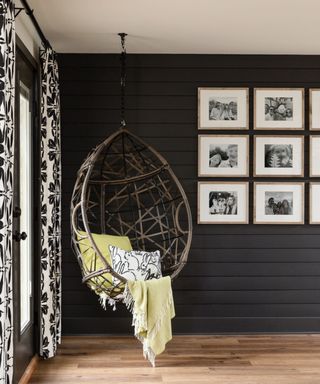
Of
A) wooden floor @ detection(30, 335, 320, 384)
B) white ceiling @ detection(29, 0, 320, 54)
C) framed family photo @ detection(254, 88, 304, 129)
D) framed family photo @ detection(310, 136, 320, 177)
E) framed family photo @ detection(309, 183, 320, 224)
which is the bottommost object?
wooden floor @ detection(30, 335, 320, 384)

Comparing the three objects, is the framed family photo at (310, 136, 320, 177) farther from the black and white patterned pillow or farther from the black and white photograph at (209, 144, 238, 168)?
the black and white patterned pillow

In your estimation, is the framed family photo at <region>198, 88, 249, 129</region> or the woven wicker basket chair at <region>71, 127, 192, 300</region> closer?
the woven wicker basket chair at <region>71, 127, 192, 300</region>

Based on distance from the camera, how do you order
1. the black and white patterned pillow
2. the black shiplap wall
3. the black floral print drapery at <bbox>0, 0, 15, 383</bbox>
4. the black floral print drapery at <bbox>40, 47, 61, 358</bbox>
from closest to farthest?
the black floral print drapery at <bbox>0, 0, 15, 383</bbox>
the black floral print drapery at <bbox>40, 47, 61, 358</bbox>
the black and white patterned pillow
the black shiplap wall

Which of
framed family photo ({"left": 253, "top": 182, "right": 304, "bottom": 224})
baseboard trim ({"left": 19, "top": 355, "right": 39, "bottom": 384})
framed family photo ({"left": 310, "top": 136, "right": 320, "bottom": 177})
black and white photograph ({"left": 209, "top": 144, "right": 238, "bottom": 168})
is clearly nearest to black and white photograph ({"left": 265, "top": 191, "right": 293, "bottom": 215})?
framed family photo ({"left": 253, "top": 182, "right": 304, "bottom": 224})

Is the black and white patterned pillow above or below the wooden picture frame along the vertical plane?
below

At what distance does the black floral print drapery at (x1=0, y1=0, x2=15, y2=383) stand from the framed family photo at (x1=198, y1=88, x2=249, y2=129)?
104 inches

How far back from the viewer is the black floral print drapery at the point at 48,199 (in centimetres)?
464

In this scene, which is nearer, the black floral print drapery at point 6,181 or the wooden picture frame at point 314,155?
the black floral print drapery at point 6,181

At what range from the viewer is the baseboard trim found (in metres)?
4.16

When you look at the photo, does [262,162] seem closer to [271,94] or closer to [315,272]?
[271,94]

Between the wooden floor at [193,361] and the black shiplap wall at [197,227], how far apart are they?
8.4 inches

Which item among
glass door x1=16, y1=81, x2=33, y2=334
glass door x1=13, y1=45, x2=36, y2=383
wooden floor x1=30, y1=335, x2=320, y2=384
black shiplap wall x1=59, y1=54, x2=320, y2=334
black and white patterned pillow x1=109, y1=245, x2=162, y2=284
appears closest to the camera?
glass door x1=13, y1=45, x2=36, y2=383

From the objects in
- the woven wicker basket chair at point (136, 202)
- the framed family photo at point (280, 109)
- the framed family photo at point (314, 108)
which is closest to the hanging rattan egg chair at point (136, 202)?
the woven wicker basket chair at point (136, 202)

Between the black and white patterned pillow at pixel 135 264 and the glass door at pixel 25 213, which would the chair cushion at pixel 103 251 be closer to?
the black and white patterned pillow at pixel 135 264
